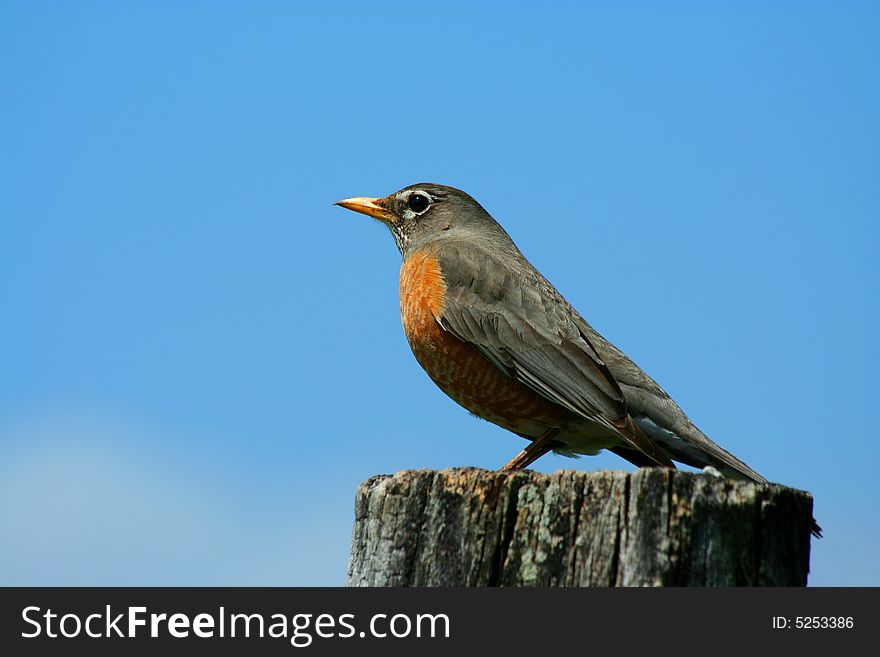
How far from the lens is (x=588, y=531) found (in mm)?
4035

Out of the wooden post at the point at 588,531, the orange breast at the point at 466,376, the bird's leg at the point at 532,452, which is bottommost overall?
the wooden post at the point at 588,531

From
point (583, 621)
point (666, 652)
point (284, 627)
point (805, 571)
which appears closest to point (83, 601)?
point (284, 627)

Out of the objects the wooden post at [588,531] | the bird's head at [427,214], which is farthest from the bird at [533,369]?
the wooden post at [588,531]

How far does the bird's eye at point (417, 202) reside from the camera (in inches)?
368

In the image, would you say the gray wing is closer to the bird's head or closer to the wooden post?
the bird's head

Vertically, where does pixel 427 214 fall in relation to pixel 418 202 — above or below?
below

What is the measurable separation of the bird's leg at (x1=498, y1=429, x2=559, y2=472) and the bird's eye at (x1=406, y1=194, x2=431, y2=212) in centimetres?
293

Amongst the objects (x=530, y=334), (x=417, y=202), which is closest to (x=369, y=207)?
(x=417, y=202)

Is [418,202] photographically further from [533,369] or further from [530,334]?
[533,369]

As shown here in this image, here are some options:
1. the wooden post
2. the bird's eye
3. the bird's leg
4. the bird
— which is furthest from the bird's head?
the wooden post

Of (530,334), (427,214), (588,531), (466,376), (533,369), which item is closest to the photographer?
(588,531)

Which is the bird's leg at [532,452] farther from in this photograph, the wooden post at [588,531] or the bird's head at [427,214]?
the wooden post at [588,531]

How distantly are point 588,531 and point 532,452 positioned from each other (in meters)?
3.37

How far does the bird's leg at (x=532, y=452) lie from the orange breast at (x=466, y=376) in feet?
0.27
